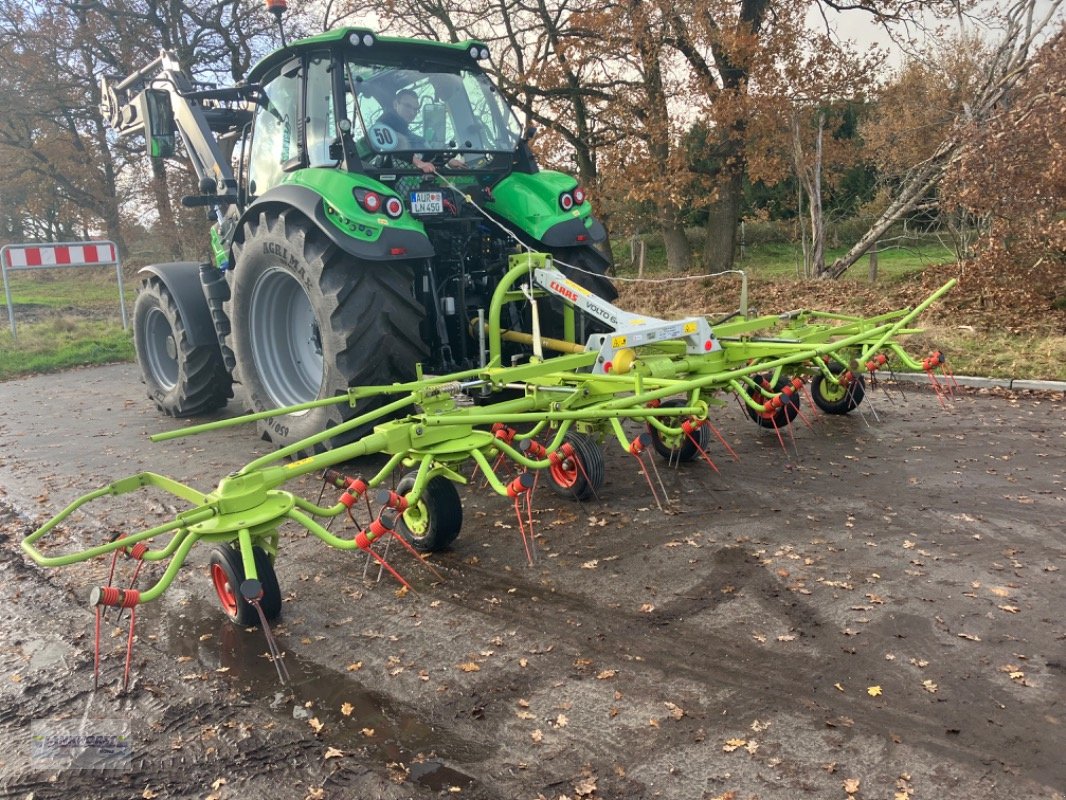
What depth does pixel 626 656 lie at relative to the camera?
2.93m

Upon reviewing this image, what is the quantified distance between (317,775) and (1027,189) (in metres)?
8.70

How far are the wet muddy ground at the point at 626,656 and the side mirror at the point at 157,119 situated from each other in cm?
321

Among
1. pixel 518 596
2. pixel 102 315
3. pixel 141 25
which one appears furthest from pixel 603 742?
pixel 141 25

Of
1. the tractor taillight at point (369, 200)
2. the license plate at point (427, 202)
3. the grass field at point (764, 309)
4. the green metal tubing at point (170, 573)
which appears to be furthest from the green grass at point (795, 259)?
the green metal tubing at point (170, 573)

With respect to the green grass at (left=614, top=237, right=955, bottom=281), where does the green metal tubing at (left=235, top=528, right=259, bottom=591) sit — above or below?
below

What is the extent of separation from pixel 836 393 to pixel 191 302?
4915 millimetres

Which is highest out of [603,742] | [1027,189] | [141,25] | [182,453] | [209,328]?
[141,25]

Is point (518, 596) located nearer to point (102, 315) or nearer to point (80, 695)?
point (80, 695)

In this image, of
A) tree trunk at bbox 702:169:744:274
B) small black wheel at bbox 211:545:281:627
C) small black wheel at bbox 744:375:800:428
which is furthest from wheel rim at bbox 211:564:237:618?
tree trunk at bbox 702:169:744:274

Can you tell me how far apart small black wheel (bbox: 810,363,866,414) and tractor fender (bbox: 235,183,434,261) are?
290cm

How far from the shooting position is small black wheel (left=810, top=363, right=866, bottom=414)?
19.4 feet

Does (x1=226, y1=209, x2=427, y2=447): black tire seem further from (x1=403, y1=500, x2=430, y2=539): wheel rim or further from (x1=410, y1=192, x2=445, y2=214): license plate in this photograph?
(x1=403, y1=500, x2=430, y2=539): wheel rim

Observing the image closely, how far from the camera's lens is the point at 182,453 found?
6051mm

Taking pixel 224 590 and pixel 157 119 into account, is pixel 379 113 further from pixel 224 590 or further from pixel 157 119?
pixel 224 590
